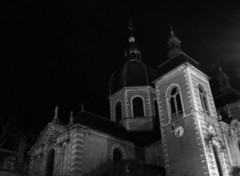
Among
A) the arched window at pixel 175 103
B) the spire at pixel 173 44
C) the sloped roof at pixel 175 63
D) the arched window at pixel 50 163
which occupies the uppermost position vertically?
the spire at pixel 173 44

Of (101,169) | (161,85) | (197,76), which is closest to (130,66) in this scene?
(161,85)

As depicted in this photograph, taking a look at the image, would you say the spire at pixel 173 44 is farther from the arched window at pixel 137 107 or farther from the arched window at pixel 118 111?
the arched window at pixel 118 111

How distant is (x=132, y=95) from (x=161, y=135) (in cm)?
850

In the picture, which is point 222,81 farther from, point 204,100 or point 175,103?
point 175,103

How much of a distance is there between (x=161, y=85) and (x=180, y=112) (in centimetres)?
388

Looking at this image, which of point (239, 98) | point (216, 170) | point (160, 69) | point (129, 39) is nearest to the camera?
point (216, 170)

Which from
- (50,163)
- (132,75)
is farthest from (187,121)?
(50,163)

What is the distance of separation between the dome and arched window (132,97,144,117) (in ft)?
5.88

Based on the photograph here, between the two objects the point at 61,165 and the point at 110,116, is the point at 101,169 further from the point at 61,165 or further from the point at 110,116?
the point at 110,116

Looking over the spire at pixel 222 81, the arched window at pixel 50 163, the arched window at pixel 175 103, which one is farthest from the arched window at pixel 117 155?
the spire at pixel 222 81

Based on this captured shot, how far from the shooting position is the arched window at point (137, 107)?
107 ft

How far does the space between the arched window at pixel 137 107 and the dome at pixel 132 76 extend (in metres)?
1.79

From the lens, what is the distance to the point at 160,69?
28.7 metres

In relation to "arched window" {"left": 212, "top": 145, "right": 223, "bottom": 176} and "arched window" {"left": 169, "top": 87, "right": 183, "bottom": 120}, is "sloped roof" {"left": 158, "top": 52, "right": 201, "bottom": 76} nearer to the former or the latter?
"arched window" {"left": 169, "top": 87, "right": 183, "bottom": 120}
